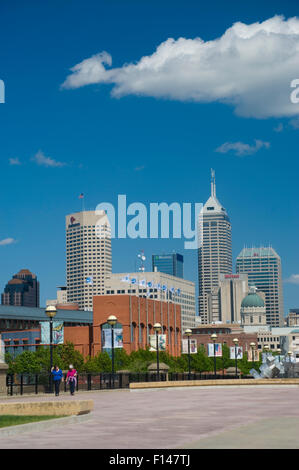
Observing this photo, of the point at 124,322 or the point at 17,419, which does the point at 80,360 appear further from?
the point at 17,419

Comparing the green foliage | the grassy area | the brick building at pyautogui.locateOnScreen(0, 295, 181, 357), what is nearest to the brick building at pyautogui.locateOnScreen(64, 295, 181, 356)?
the brick building at pyautogui.locateOnScreen(0, 295, 181, 357)

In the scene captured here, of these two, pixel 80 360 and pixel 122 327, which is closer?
pixel 80 360

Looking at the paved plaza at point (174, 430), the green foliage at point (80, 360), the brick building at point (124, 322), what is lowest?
the green foliage at point (80, 360)

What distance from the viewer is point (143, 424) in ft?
73.8

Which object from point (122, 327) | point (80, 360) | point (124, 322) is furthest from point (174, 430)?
point (124, 322)

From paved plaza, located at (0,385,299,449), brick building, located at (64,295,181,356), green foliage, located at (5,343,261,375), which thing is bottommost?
green foliage, located at (5,343,261,375)

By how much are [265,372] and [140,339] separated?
80.3 meters

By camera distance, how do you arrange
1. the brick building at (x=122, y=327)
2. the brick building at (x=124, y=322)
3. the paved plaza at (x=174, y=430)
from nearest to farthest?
the paved plaza at (x=174, y=430)
the brick building at (x=124, y=322)
the brick building at (x=122, y=327)

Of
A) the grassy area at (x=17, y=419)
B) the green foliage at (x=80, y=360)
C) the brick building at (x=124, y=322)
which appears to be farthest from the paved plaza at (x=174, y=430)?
the brick building at (x=124, y=322)

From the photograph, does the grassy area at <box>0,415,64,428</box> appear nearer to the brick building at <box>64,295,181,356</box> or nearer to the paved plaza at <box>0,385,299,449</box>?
the paved plaza at <box>0,385,299,449</box>

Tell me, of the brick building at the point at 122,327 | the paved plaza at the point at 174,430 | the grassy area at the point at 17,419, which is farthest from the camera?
the brick building at the point at 122,327

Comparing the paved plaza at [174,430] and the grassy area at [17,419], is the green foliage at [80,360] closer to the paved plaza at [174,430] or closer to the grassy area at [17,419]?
the paved plaza at [174,430]
